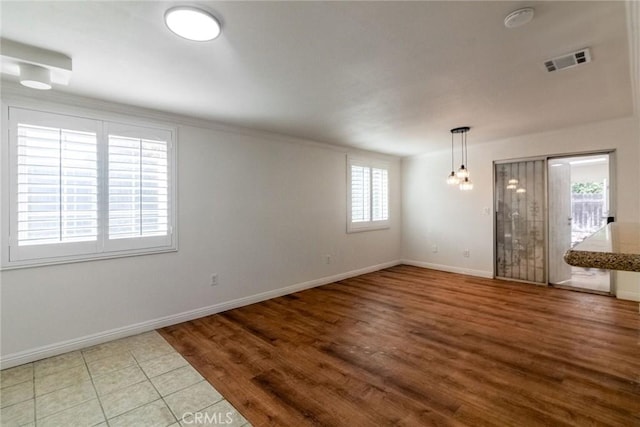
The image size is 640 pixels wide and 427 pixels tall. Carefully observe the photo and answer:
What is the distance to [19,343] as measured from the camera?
2.62 m

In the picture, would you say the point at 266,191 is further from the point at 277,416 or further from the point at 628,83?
the point at 628,83

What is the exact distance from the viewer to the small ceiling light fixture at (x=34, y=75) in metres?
2.15

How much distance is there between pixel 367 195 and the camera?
5.92 m

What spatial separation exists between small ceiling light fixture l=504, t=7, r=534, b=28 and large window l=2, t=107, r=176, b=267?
333cm

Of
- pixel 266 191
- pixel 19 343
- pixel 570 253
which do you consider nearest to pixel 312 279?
pixel 266 191

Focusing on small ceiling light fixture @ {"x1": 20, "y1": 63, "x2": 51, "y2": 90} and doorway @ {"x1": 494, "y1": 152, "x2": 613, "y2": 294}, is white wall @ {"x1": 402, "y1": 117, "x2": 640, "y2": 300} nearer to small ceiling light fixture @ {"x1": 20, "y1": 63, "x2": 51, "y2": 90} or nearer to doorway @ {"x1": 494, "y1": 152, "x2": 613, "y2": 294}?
doorway @ {"x1": 494, "y1": 152, "x2": 613, "y2": 294}

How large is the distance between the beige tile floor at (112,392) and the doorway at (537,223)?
16.7 feet

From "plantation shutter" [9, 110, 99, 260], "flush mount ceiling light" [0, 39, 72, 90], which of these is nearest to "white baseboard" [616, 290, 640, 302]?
"plantation shutter" [9, 110, 99, 260]

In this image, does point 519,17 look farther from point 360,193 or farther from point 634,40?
point 360,193

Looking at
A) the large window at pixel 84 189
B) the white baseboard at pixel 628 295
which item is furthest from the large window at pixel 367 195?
the white baseboard at pixel 628 295

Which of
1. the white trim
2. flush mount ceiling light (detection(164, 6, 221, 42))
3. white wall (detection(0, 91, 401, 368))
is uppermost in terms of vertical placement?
the white trim

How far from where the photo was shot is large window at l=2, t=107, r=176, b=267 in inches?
103

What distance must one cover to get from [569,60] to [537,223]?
3.38 meters

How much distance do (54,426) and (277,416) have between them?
4.66ft
